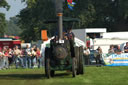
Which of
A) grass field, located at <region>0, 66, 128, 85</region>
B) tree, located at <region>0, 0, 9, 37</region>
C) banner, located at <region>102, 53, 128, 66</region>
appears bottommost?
grass field, located at <region>0, 66, 128, 85</region>

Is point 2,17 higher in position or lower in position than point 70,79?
higher

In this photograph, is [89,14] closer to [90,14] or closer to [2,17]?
[90,14]

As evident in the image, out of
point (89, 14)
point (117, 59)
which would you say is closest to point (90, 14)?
point (89, 14)

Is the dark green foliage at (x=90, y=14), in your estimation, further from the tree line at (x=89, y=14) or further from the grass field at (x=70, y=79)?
the grass field at (x=70, y=79)

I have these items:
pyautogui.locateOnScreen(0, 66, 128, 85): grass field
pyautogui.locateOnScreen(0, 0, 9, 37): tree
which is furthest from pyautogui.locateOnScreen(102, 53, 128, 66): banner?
pyautogui.locateOnScreen(0, 0, 9, 37): tree

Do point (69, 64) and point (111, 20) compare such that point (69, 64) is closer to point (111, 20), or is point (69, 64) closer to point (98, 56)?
point (98, 56)

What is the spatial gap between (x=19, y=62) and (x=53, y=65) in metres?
11.5

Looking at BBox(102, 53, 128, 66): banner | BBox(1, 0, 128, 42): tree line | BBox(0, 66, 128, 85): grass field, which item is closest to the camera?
BBox(0, 66, 128, 85): grass field

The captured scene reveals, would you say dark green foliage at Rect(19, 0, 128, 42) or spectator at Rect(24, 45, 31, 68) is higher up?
dark green foliage at Rect(19, 0, 128, 42)

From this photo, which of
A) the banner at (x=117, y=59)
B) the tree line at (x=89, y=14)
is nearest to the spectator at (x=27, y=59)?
the banner at (x=117, y=59)

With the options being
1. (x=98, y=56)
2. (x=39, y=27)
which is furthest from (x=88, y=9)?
(x=98, y=56)

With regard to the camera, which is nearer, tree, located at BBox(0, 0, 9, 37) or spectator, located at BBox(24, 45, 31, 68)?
spectator, located at BBox(24, 45, 31, 68)

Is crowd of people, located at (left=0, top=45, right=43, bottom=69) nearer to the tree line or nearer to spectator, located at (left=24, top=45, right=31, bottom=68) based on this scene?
spectator, located at (left=24, top=45, right=31, bottom=68)

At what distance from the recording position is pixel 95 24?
188ft
